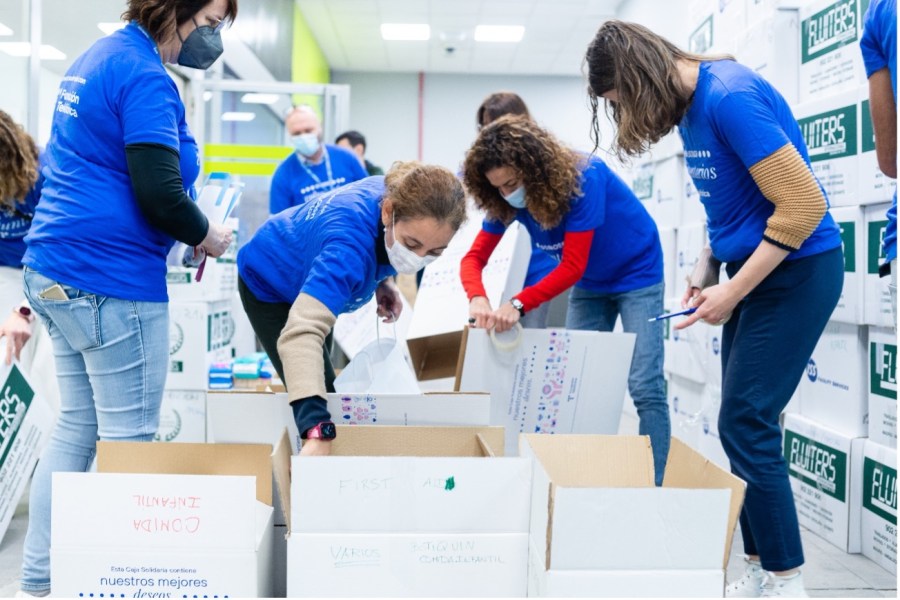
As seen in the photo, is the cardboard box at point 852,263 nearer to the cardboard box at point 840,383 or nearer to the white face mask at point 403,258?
the cardboard box at point 840,383

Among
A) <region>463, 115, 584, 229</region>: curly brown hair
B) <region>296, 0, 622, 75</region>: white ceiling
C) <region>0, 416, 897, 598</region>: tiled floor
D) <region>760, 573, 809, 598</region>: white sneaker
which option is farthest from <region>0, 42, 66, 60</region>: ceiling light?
<region>296, 0, 622, 75</region>: white ceiling

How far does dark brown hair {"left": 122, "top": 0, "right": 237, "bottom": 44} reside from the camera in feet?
4.53

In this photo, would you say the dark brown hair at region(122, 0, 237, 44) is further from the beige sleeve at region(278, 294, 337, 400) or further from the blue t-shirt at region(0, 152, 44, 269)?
the blue t-shirt at region(0, 152, 44, 269)

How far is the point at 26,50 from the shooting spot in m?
2.86

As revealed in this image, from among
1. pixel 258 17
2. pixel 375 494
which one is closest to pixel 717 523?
pixel 375 494

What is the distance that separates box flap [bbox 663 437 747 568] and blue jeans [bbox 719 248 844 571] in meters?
0.20

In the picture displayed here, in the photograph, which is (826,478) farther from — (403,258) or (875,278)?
(403,258)

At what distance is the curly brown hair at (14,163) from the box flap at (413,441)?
113cm

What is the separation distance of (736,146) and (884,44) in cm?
34

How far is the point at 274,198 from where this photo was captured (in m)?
3.29

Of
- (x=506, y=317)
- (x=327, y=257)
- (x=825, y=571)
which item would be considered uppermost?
(x=327, y=257)

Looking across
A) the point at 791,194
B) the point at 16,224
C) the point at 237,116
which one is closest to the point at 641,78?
the point at 791,194

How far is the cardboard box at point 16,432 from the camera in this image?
2.08 metres

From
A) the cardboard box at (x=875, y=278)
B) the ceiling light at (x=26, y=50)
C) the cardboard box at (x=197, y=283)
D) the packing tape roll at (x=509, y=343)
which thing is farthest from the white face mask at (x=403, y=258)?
the ceiling light at (x=26, y=50)
